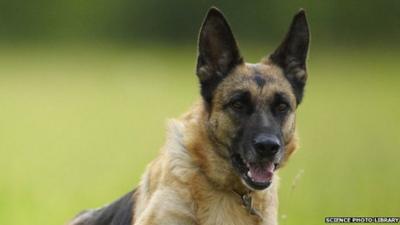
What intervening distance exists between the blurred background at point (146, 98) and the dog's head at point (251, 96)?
0.62 meters

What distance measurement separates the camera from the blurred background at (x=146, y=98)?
11.1 meters

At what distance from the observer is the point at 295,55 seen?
689cm

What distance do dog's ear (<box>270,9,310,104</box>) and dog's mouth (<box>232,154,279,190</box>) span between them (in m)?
0.67

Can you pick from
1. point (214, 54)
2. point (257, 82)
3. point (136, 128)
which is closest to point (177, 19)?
point (136, 128)

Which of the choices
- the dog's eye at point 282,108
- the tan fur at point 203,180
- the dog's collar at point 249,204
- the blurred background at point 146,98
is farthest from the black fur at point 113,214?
the dog's eye at point 282,108

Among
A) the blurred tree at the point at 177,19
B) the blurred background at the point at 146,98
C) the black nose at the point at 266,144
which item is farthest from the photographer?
the blurred tree at the point at 177,19

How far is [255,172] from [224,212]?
35 centimetres

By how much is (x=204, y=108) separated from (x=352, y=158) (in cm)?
643

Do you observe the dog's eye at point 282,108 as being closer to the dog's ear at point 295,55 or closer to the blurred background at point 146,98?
the dog's ear at point 295,55

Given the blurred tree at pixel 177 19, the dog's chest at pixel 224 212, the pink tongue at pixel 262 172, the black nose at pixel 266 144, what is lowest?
the blurred tree at pixel 177 19

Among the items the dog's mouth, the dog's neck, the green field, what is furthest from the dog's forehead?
the green field

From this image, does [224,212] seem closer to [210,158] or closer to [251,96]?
[210,158]

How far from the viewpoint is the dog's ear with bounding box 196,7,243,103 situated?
6.66 metres

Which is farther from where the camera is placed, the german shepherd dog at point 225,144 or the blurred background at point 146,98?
the blurred background at point 146,98
